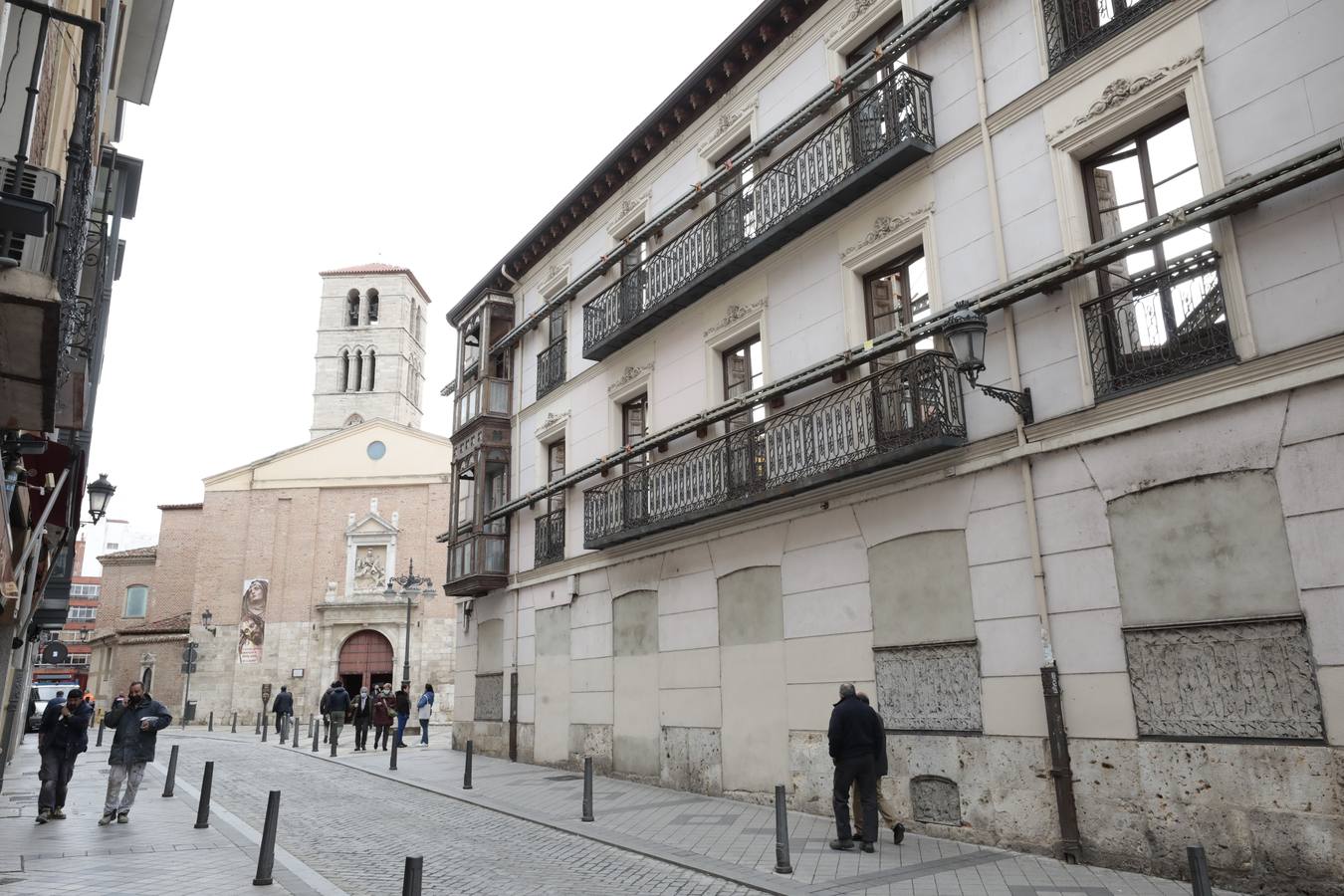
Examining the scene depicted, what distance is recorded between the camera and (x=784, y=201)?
12680 mm

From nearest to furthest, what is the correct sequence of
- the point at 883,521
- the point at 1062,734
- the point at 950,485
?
the point at 1062,734, the point at 950,485, the point at 883,521

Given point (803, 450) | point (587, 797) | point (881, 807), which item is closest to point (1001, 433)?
point (803, 450)

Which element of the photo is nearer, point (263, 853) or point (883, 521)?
point (263, 853)

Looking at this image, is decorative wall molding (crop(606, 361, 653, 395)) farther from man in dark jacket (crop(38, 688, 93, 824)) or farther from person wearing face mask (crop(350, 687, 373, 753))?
person wearing face mask (crop(350, 687, 373, 753))

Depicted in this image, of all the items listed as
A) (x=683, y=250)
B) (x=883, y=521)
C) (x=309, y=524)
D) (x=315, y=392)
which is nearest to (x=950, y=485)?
(x=883, y=521)

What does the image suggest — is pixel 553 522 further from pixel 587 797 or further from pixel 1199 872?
pixel 1199 872

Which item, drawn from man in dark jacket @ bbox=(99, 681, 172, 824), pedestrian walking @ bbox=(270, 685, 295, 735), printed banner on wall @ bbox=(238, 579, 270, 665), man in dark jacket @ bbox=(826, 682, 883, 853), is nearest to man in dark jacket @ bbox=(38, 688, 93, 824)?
man in dark jacket @ bbox=(99, 681, 172, 824)

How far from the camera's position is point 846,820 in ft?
29.9

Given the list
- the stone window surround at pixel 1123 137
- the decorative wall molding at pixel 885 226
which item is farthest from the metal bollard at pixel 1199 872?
the decorative wall molding at pixel 885 226

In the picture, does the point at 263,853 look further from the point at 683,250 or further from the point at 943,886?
the point at 683,250

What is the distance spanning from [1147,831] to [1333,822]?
144 centimetres

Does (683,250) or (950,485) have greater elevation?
(683,250)

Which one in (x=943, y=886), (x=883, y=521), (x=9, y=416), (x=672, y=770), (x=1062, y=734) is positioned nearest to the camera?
(x=9, y=416)

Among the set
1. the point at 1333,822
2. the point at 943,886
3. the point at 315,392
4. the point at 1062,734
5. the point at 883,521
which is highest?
the point at 315,392
